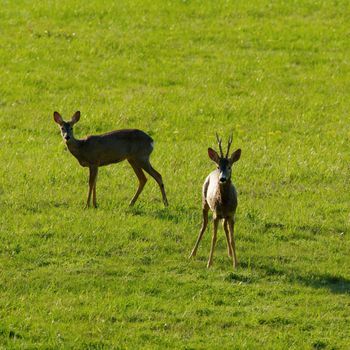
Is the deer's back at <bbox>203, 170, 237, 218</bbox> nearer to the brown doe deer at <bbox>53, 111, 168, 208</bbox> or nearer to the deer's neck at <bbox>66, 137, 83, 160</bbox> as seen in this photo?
the brown doe deer at <bbox>53, 111, 168, 208</bbox>

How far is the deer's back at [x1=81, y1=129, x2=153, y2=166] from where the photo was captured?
17.6 meters

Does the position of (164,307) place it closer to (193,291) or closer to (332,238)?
(193,291)

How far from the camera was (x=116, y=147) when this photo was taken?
1762 centimetres

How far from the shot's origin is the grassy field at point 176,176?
43.3ft

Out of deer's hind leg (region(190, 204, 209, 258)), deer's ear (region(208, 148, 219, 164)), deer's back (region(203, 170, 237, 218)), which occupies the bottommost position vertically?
deer's hind leg (region(190, 204, 209, 258))

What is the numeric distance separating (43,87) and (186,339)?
1341cm

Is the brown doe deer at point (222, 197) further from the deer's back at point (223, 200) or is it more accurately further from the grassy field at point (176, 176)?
the grassy field at point (176, 176)

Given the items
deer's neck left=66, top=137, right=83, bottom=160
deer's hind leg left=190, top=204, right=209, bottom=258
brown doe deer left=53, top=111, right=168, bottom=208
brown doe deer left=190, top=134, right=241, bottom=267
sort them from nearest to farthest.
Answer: brown doe deer left=190, top=134, right=241, bottom=267 → deer's hind leg left=190, top=204, right=209, bottom=258 → brown doe deer left=53, top=111, right=168, bottom=208 → deer's neck left=66, top=137, right=83, bottom=160

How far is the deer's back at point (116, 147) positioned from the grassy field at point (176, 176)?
2.11 feet

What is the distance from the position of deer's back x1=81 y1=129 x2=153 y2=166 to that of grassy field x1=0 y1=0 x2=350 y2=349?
25.3 inches

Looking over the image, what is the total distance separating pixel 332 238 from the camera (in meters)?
16.5

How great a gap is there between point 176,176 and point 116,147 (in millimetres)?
1932

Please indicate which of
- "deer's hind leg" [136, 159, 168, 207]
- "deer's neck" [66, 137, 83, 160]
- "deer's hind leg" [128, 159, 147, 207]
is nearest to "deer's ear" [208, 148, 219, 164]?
"deer's hind leg" [136, 159, 168, 207]

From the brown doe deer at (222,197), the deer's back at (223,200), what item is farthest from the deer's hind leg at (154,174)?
the deer's back at (223,200)
